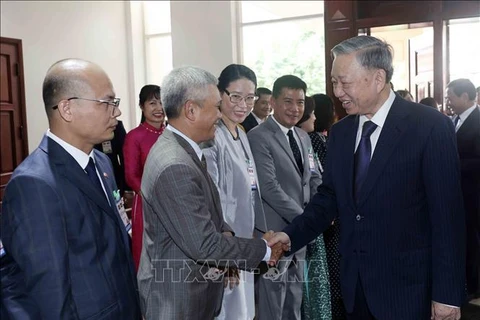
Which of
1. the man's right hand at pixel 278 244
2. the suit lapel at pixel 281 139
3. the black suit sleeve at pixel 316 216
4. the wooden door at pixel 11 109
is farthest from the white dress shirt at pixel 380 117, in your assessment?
the wooden door at pixel 11 109

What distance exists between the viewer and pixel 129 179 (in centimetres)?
361

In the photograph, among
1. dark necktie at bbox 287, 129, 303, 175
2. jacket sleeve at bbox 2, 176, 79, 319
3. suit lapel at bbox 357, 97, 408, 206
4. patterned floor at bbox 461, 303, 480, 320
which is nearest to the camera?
jacket sleeve at bbox 2, 176, 79, 319

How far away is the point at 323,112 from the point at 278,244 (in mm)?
1786

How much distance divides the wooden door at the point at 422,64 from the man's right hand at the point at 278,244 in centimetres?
446

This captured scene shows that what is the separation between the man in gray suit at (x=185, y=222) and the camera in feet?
5.27

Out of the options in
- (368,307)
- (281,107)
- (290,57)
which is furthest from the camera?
(290,57)

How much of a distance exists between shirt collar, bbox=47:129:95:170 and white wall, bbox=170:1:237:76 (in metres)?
6.51

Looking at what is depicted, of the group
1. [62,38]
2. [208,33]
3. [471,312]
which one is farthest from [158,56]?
[471,312]

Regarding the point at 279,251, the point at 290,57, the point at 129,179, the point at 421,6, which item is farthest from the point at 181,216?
the point at 290,57

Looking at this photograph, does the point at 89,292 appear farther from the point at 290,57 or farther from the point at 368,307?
the point at 290,57

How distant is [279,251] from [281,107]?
45.1 inches

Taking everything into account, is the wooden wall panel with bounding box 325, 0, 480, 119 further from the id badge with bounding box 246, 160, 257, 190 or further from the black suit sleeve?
the black suit sleeve

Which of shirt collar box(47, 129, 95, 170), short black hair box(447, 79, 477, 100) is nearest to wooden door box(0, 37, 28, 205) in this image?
short black hair box(447, 79, 477, 100)

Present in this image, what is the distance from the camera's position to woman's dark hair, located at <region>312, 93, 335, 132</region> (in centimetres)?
369
